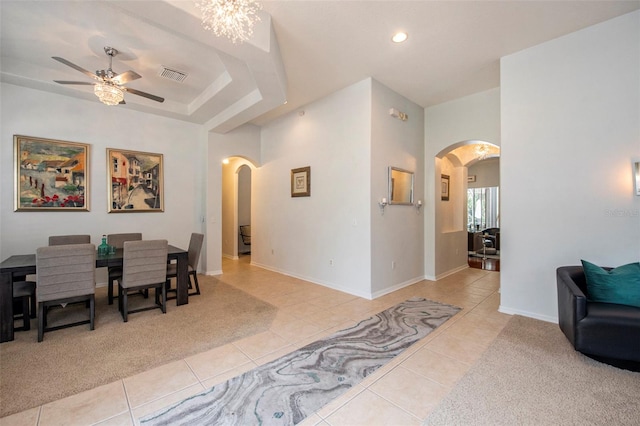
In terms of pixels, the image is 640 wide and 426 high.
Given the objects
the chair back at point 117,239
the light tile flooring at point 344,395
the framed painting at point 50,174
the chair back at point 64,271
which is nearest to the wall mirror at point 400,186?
the light tile flooring at point 344,395

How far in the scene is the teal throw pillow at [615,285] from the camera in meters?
2.39

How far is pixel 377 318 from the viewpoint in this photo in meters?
3.40

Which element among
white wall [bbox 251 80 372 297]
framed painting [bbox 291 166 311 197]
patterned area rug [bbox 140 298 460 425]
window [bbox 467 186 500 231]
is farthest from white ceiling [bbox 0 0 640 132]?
window [bbox 467 186 500 231]

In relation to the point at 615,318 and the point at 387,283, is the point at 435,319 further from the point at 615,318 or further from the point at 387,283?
the point at 615,318

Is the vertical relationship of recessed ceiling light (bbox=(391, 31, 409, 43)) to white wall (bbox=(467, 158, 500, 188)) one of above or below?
above

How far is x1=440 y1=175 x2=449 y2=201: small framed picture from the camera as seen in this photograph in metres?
5.81

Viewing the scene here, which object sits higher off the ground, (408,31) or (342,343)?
(408,31)

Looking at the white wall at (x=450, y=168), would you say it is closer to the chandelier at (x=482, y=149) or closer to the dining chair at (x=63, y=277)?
the chandelier at (x=482, y=149)

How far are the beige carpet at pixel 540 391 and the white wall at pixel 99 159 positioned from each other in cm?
547

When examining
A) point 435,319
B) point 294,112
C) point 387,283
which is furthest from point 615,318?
point 294,112

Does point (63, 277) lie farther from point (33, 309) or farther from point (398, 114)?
point (398, 114)

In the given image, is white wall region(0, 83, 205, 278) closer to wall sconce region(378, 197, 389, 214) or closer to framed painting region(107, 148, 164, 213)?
framed painting region(107, 148, 164, 213)

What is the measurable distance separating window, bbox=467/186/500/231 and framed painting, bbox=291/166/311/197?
25.7 ft

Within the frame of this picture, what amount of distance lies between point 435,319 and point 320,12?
370 cm
